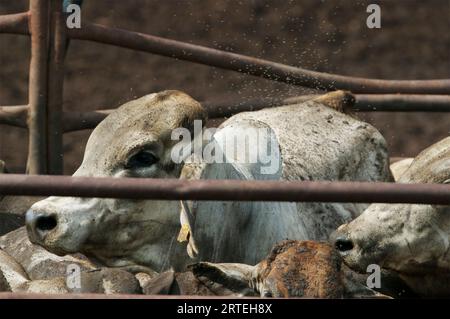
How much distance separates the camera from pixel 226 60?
6488 millimetres

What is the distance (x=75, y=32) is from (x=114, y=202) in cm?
144

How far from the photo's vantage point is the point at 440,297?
465 cm

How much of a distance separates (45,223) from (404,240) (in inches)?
40.4

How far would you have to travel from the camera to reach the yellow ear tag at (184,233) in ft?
15.8

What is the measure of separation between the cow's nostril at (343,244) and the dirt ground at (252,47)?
5.38 metres

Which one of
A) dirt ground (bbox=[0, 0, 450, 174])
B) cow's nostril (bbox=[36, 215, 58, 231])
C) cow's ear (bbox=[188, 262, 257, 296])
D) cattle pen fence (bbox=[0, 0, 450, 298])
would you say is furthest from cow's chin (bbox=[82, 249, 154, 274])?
dirt ground (bbox=[0, 0, 450, 174])

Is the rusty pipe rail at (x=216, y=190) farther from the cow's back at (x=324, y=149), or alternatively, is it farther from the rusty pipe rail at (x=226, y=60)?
the rusty pipe rail at (x=226, y=60)

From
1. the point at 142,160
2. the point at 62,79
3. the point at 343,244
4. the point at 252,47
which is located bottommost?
the point at 343,244

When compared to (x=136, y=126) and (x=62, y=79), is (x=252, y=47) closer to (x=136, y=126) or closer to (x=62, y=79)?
(x=62, y=79)

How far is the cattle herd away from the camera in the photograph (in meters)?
4.05

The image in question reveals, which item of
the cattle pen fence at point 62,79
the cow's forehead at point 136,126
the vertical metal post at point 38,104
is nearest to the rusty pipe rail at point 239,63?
the cattle pen fence at point 62,79

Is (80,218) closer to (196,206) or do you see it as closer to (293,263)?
(196,206)

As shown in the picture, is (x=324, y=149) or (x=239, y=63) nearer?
(x=324, y=149)

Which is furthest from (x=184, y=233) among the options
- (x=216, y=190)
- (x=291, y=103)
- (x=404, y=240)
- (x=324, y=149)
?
(x=291, y=103)
